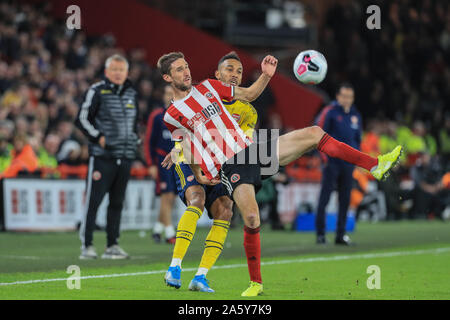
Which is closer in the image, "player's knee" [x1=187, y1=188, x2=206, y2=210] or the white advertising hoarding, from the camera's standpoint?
"player's knee" [x1=187, y1=188, x2=206, y2=210]

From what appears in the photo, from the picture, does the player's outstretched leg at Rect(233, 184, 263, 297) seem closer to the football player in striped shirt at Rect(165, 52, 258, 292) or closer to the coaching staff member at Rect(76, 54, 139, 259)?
the football player in striped shirt at Rect(165, 52, 258, 292)

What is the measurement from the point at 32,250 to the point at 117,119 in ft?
7.51

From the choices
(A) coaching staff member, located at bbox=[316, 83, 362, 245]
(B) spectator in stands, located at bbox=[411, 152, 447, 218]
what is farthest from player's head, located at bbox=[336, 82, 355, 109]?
(B) spectator in stands, located at bbox=[411, 152, 447, 218]

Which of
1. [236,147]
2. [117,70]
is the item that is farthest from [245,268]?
[117,70]

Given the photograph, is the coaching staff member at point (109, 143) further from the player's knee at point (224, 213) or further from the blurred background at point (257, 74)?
the player's knee at point (224, 213)

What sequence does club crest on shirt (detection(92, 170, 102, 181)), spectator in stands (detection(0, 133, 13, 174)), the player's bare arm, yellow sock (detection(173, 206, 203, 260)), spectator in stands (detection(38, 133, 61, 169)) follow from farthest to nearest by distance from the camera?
1. spectator in stands (detection(38, 133, 61, 169))
2. spectator in stands (detection(0, 133, 13, 174))
3. club crest on shirt (detection(92, 170, 102, 181))
4. yellow sock (detection(173, 206, 203, 260))
5. the player's bare arm

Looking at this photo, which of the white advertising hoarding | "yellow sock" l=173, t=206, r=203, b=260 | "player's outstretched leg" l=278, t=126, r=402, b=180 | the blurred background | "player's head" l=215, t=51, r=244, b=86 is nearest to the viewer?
"player's outstretched leg" l=278, t=126, r=402, b=180

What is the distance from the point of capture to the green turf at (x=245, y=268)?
7020mm

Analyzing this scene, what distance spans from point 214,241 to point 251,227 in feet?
1.48

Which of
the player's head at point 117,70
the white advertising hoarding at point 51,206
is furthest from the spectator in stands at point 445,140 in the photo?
the player's head at point 117,70

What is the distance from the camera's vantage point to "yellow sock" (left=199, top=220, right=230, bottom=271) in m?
7.25

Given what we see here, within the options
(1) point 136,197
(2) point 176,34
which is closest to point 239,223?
(1) point 136,197

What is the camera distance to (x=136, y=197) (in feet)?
54.0

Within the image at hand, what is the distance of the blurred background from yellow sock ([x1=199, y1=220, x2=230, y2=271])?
3892 millimetres
